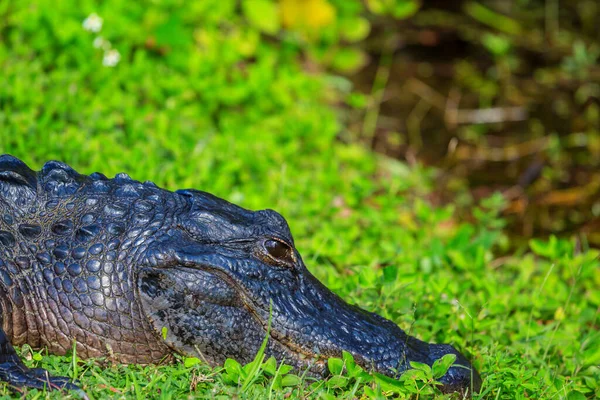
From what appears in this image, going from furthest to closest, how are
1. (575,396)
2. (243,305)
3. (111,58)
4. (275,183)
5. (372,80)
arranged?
(372,80)
(111,58)
(275,183)
(575,396)
(243,305)

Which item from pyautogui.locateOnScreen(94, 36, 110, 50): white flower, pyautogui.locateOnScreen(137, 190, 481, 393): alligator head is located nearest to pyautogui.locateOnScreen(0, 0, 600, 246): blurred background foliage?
pyautogui.locateOnScreen(94, 36, 110, 50): white flower

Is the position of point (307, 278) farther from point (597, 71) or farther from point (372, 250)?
point (597, 71)

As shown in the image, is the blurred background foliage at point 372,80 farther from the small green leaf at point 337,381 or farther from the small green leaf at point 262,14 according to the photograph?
the small green leaf at point 337,381

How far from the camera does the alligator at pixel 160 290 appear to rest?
3096 mm

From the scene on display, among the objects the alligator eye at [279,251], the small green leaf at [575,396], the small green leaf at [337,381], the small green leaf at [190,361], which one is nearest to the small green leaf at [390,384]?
the small green leaf at [337,381]

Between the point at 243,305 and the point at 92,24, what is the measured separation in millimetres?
3420

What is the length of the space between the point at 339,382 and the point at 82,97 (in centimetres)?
304

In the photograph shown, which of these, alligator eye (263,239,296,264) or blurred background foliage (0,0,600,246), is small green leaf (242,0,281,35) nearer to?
blurred background foliage (0,0,600,246)

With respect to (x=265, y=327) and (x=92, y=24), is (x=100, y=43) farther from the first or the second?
(x=265, y=327)

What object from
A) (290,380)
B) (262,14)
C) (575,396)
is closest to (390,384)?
(290,380)

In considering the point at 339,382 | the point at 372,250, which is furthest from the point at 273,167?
the point at 339,382

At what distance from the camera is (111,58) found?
19.2 feet

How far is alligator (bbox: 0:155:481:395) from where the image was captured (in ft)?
10.2

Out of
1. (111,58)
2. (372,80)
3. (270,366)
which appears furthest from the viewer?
(372,80)
